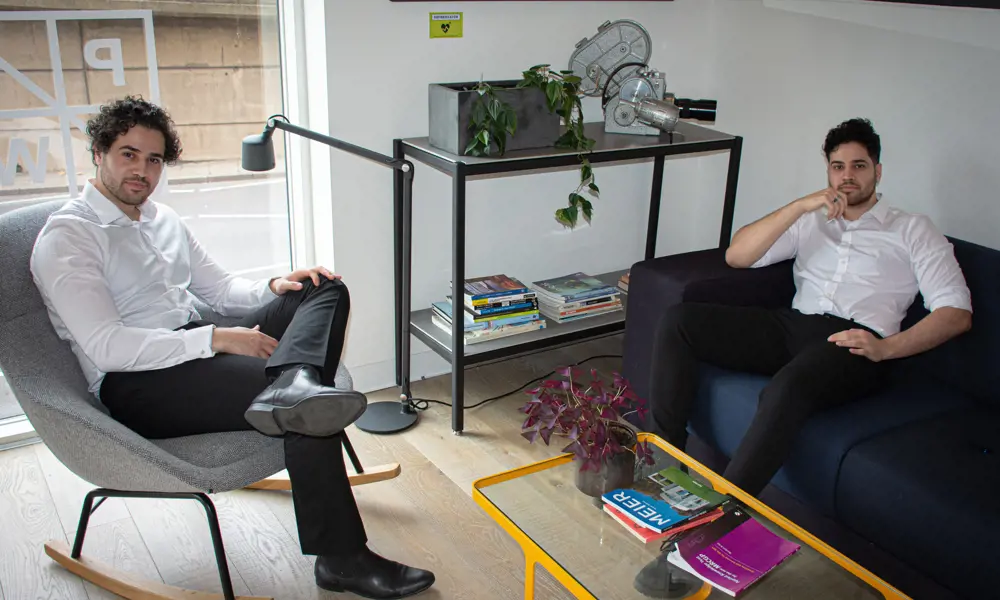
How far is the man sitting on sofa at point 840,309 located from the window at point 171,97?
1.45 m

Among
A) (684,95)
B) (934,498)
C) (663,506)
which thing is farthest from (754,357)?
(684,95)

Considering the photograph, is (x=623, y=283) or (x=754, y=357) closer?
(x=754, y=357)

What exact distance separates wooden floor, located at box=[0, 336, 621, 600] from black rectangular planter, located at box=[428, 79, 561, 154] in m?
0.92

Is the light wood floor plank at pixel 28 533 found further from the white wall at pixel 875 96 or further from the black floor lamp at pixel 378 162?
the white wall at pixel 875 96

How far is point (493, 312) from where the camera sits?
2.89 meters

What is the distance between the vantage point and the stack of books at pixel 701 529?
5.28ft

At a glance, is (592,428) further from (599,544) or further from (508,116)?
(508,116)

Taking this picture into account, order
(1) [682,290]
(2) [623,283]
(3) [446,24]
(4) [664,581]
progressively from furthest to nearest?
(2) [623,283] < (3) [446,24] < (1) [682,290] < (4) [664,581]

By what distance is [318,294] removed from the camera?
2.23 m

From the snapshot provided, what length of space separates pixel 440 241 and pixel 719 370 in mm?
1119

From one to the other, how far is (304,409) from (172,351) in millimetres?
414

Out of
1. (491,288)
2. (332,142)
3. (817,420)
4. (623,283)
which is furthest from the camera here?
(623,283)

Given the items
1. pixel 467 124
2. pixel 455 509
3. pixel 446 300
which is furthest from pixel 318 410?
pixel 446 300

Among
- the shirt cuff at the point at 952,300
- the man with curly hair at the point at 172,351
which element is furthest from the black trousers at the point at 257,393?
the shirt cuff at the point at 952,300
